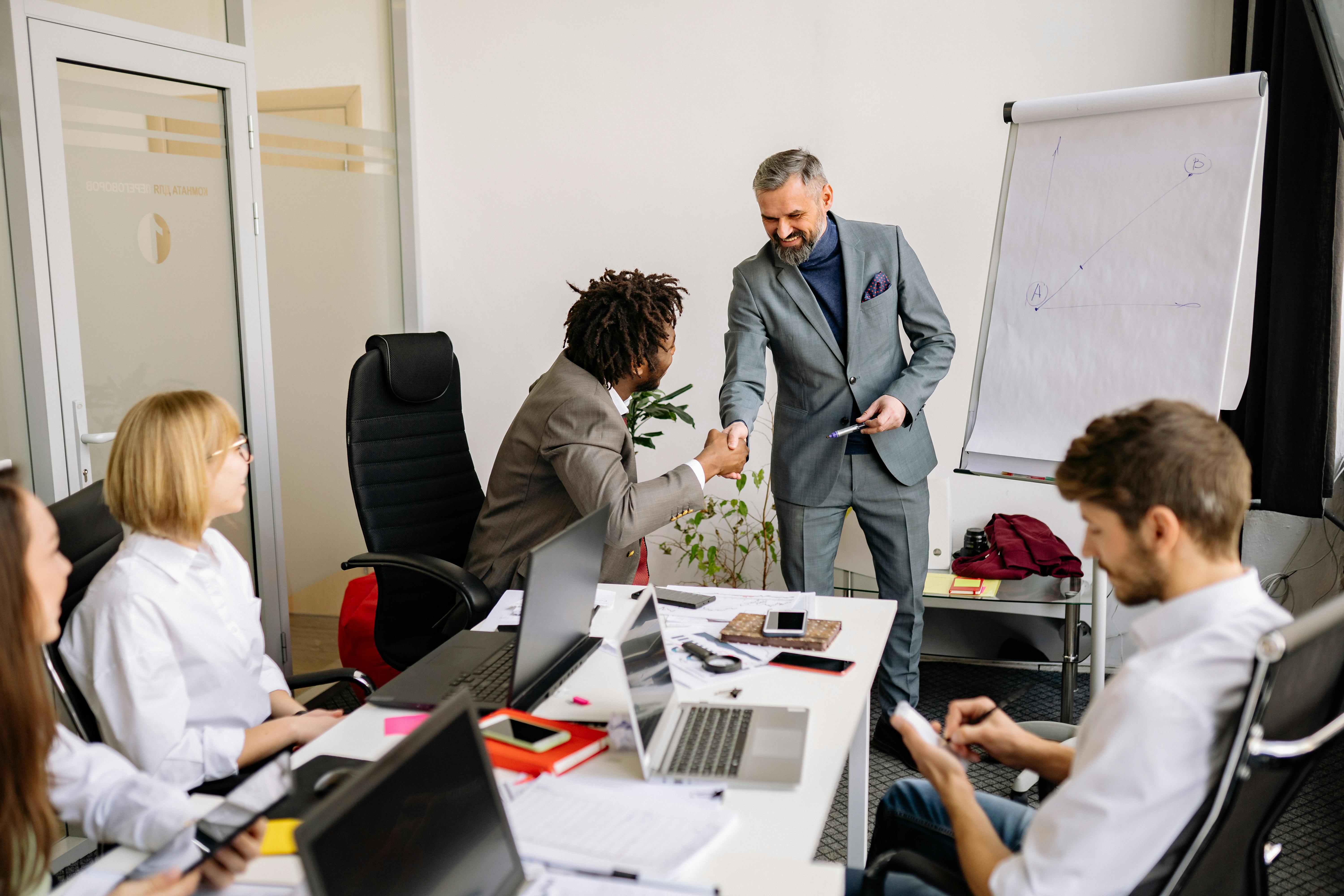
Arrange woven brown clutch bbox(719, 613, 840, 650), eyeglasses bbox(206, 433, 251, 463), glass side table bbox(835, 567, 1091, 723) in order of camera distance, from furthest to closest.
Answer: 1. glass side table bbox(835, 567, 1091, 723)
2. woven brown clutch bbox(719, 613, 840, 650)
3. eyeglasses bbox(206, 433, 251, 463)

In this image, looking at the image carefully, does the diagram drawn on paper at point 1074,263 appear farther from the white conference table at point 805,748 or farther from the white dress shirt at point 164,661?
the white dress shirt at point 164,661

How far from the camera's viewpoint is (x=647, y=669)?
1492 mm

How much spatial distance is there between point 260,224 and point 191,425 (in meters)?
1.79

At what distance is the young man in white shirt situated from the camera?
1058mm

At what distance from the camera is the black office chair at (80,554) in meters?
1.50

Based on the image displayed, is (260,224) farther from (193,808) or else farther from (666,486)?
(193,808)

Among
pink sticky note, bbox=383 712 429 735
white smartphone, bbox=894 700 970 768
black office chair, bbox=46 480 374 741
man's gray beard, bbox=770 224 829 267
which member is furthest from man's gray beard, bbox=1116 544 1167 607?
man's gray beard, bbox=770 224 829 267

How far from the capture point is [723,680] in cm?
173

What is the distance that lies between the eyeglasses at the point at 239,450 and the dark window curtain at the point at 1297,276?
2.58 meters

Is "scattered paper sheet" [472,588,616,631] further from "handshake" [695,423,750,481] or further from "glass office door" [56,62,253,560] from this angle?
"glass office door" [56,62,253,560]

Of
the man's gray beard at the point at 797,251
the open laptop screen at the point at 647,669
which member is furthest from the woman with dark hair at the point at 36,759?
the man's gray beard at the point at 797,251

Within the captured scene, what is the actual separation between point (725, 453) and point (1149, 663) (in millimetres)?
1447

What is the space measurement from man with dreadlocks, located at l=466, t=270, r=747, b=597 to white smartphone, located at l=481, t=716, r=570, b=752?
729mm

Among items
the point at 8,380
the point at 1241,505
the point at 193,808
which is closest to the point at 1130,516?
the point at 1241,505
